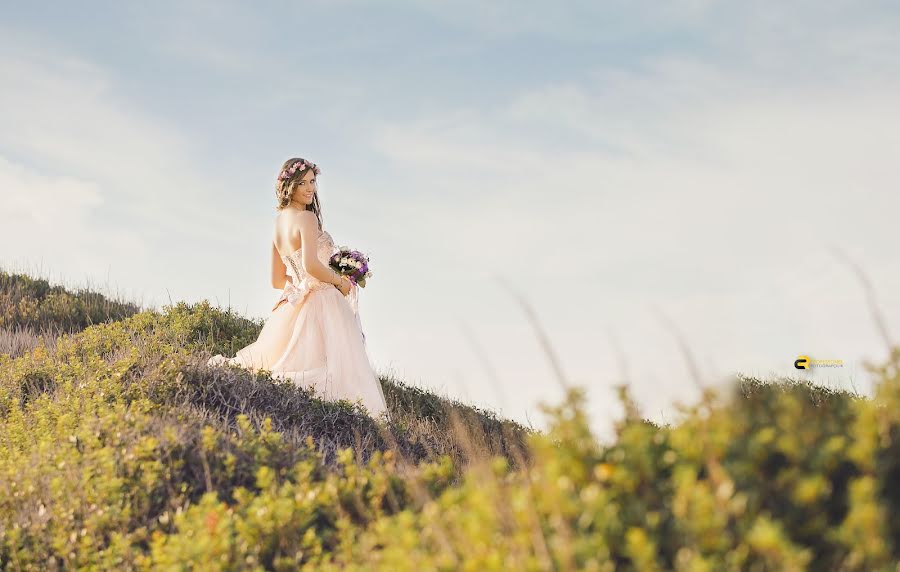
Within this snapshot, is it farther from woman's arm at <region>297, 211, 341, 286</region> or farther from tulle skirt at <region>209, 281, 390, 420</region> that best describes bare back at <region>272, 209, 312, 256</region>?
tulle skirt at <region>209, 281, 390, 420</region>

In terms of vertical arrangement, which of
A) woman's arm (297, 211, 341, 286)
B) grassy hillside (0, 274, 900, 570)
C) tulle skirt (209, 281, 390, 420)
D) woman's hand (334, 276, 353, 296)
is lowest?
grassy hillside (0, 274, 900, 570)

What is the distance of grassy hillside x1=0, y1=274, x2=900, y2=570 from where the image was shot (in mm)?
2959

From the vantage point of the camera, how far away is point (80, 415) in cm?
734

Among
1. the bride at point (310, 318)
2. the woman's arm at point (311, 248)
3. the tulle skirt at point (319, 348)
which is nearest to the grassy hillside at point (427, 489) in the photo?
the tulle skirt at point (319, 348)

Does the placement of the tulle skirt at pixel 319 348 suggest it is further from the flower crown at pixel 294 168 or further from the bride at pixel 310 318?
the flower crown at pixel 294 168

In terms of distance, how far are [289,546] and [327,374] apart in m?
5.93

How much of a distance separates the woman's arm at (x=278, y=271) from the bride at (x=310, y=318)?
11.7 inches

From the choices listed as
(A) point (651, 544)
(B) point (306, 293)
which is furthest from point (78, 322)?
(A) point (651, 544)

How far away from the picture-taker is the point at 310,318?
10.7 meters

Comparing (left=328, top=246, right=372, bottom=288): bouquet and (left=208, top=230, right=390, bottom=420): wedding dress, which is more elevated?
(left=328, top=246, right=372, bottom=288): bouquet

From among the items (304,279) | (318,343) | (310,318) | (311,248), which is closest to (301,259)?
A: (304,279)

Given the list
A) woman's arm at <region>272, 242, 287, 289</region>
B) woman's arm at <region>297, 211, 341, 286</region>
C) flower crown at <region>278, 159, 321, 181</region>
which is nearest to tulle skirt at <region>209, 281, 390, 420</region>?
woman's arm at <region>297, 211, 341, 286</region>

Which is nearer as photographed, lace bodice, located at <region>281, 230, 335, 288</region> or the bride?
the bride

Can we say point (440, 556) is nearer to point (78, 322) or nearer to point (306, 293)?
point (306, 293)
